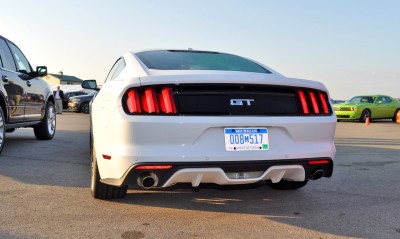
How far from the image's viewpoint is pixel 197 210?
Answer: 343 cm

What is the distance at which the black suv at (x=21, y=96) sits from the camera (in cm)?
596

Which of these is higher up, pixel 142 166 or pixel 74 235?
pixel 142 166

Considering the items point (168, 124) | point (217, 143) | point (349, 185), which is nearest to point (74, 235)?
point (168, 124)

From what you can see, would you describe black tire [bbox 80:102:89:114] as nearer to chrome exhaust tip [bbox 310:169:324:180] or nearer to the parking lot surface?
the parking lot surface

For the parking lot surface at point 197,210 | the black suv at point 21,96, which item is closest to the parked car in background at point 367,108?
the black suv at point 21,96

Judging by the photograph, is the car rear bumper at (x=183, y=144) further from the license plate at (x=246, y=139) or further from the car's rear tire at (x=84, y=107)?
the car's rear tire at (x=84, y=107)

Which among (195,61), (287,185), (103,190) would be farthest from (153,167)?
(287,185)

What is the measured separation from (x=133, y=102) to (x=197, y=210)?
1.11 metres

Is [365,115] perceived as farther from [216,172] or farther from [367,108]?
[216,172]

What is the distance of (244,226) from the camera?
3.04 metres

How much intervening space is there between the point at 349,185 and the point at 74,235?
3037 millimetres

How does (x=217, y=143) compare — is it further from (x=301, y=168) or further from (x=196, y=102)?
(x=301, y=168)

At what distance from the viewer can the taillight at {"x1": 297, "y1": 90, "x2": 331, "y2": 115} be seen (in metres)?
3.34

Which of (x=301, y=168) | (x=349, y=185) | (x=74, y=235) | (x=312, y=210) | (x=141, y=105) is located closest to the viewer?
(x=74, y=235)
